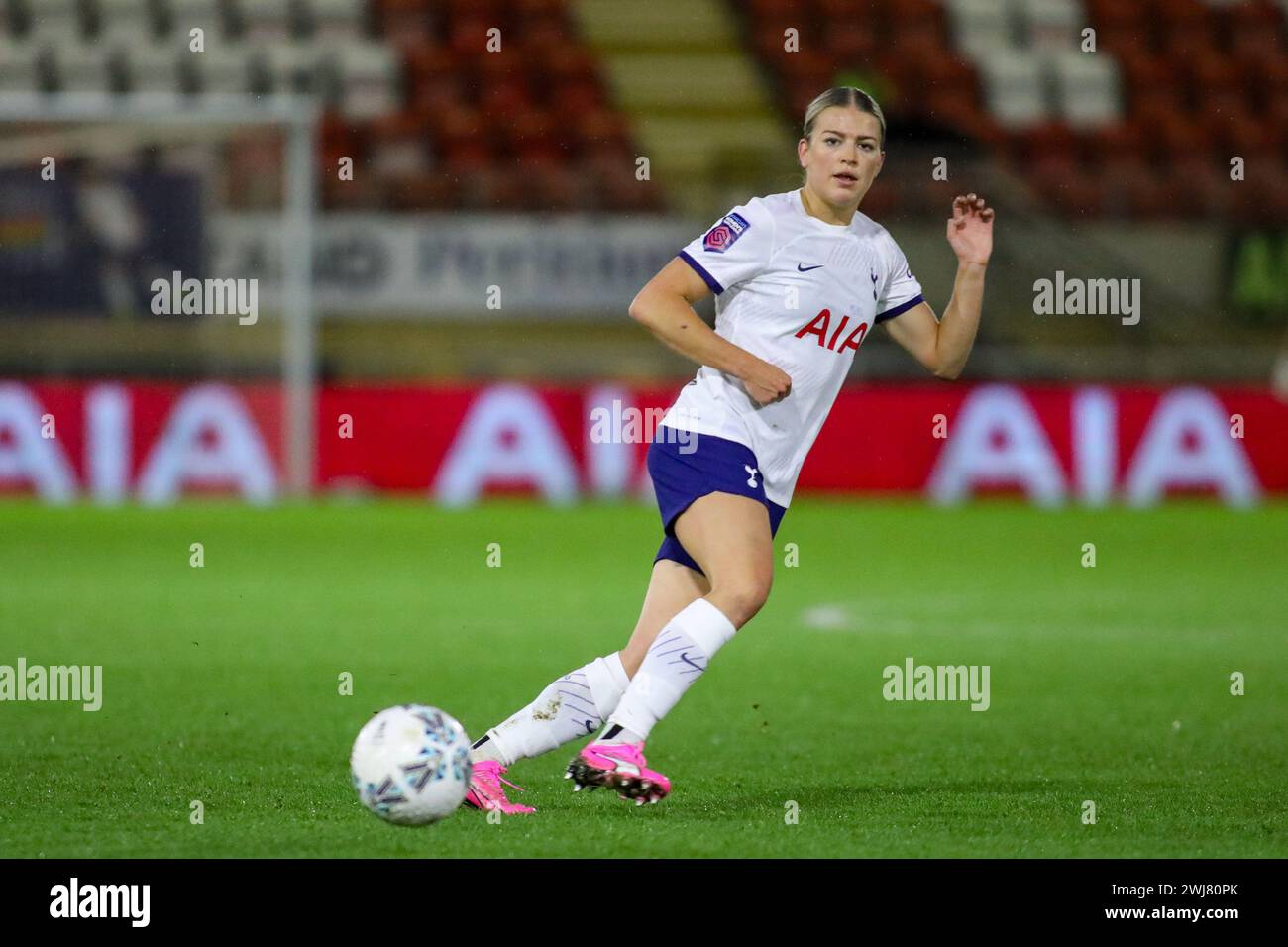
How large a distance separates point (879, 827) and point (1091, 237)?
1599 cm

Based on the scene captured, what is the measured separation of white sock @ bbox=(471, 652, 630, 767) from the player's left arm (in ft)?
4.39

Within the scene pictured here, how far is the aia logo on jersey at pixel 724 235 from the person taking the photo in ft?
19.3

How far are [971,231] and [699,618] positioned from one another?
4.88ft

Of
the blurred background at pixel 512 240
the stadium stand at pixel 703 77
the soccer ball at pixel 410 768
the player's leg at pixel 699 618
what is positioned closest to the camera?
the soccer ball at pixel 410 768

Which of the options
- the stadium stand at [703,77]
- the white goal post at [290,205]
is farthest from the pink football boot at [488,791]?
the stadium stand at [703,77]

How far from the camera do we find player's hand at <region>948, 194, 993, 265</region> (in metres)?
6.25

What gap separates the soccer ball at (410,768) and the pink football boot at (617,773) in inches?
12.0

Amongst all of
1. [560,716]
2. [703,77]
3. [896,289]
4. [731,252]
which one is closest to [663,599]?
[560,716]

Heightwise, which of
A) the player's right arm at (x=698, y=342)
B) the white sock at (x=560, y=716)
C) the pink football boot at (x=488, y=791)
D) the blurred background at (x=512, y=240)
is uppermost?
the blurred background at (x=512, y=240)

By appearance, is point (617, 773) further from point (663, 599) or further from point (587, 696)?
point (663, 599)

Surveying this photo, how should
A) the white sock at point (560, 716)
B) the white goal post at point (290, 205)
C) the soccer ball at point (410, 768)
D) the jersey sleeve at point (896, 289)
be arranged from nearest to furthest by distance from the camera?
the soccer ball at point (410, 768) → the white sock at point (560, 716) → the jersey sleeve at point (896, 289) → the white goal post at point (290, 205)

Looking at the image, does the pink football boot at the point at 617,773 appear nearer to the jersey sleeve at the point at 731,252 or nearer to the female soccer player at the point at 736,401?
the female soccer player at the point at 736,401

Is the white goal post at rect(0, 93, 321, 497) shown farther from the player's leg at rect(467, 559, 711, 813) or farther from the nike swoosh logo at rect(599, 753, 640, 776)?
the nike swoosh logo at rect(599, 753, 640, 776)

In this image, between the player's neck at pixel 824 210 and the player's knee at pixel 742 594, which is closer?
the player's knee at pixel 742 594
